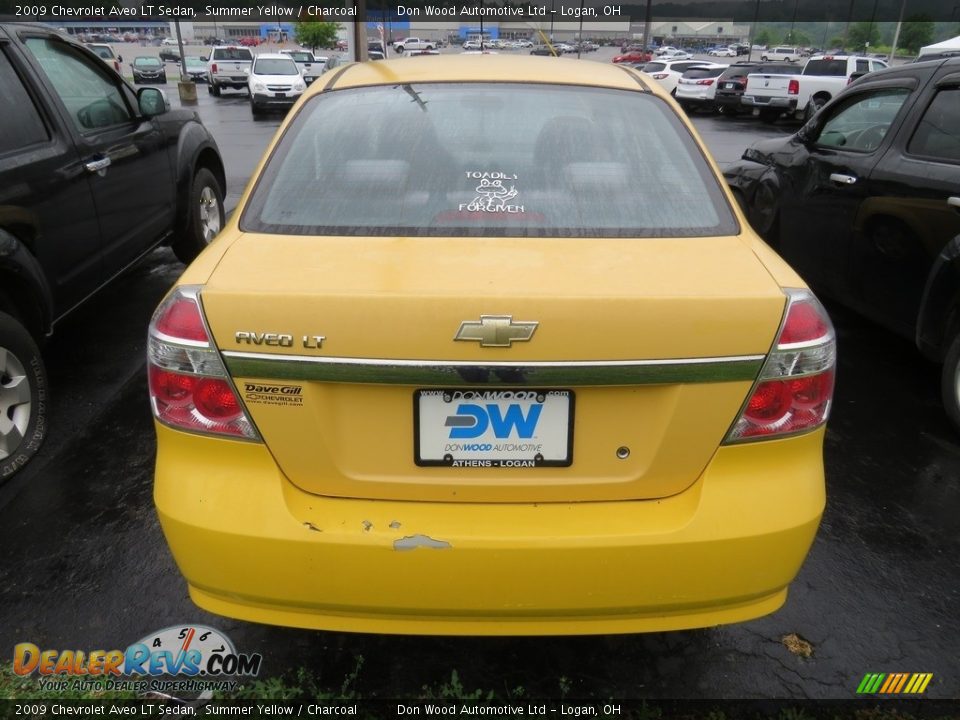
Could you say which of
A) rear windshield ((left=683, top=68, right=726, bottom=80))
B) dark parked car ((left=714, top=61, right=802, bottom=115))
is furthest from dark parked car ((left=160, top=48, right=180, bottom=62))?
dark parked car ((left=714, top=61, right=802, bottom=115))

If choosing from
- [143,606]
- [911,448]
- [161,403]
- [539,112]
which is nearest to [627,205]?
[539,112]

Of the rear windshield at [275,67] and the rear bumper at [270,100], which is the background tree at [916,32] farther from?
the rear bumper at [270,100]

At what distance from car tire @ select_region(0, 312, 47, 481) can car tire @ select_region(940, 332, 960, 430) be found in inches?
168

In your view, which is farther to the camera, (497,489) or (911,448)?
(911,448)

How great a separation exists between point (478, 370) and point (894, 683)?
1694 mm

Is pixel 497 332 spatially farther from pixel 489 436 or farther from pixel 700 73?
pixel 700 73

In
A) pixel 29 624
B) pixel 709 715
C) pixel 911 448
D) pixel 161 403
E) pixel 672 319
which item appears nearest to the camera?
pixel 672 319

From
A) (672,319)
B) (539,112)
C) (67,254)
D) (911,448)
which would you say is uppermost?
(539,112)

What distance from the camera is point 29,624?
2.49 m

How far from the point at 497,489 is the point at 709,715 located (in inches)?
39.4

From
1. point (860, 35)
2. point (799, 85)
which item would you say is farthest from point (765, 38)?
point (799, 85)

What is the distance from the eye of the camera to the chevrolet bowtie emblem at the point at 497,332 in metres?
1.70

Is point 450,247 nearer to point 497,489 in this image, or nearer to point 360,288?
point 360,288

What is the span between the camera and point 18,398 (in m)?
3.29
